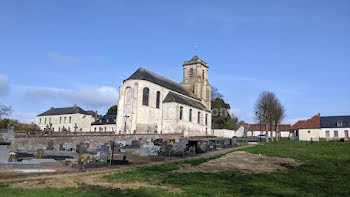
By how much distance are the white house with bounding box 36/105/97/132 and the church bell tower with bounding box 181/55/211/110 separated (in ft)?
101

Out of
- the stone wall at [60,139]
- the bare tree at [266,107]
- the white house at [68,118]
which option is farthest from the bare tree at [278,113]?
the white house at [68,118]

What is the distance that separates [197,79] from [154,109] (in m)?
17.9

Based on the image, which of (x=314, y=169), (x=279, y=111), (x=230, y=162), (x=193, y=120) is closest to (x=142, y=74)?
(x=193, y=120)

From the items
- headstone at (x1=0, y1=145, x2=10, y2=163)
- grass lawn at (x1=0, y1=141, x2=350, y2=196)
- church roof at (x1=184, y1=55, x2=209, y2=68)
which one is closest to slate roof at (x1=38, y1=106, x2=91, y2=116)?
church roof at (x1=184, y1=55, x2=209, y2=68)

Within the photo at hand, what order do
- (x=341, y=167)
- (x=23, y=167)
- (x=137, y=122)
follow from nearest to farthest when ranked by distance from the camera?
1. (x=23, y=167)
2. (x=341, y=167)
3. (x=137, y=122)

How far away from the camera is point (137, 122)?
136ft

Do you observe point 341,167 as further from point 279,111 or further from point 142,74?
point 142,74

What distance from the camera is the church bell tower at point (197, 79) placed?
5918 centimetres

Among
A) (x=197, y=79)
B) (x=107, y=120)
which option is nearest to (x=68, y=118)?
(x=107, y=120)

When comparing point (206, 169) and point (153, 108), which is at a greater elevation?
point (153, 108)

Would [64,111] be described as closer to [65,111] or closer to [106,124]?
[65,111]

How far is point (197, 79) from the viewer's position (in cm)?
5909

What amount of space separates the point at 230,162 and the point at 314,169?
451cm

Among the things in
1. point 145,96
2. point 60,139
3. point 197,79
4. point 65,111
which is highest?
point 197,79
